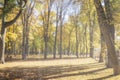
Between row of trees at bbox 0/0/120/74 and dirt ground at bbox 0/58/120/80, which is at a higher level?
row of trees at bbox 0/0/120/74

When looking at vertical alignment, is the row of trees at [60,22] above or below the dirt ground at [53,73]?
above

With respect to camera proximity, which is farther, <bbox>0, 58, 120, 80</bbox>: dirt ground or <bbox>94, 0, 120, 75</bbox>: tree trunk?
<bbox>94, 0, 120, 75</bbox>: tree trunk

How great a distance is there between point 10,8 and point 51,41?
51.2 meters

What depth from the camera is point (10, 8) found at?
80.8 feet

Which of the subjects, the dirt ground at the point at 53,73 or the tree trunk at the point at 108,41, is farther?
the tree trunk at the point at 108,41

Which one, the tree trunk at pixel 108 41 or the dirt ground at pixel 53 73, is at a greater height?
the tree trunk at pixel 108 41

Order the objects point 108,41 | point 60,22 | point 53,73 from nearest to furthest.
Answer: point 108,41 < point 53,73 < point 60,22

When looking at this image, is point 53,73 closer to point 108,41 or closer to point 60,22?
point 108,41

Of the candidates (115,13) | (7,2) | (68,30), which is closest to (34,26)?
(68,30)

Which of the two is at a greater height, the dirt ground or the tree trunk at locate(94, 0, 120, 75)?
the tree trunk at locate(94, 0, 120, 75)

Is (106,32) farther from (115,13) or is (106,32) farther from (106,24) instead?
(115,13)

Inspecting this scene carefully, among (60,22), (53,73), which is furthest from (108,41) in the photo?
(60,22)

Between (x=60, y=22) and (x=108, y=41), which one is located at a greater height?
(x=60, y=22)

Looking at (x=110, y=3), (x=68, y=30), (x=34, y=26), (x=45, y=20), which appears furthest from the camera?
(x=68, y=30)
